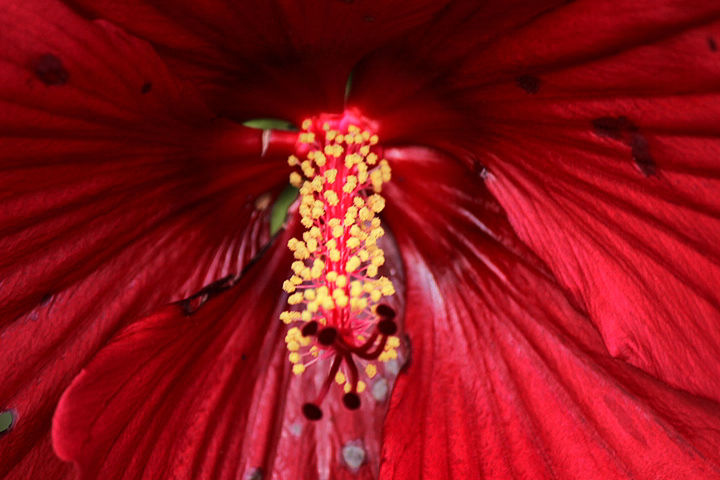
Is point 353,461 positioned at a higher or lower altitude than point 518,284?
lower

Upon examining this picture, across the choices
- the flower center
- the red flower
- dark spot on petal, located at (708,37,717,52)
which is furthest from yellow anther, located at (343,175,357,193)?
dark spot on petal, located at (708,37,717,52)

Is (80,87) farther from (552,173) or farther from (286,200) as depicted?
(552,173)

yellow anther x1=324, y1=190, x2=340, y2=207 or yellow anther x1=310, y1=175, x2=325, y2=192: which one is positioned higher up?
yellow anther x1=310, y1=175, x2=325, y2=192

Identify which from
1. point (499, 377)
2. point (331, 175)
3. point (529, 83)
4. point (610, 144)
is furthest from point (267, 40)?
point (499, 377)

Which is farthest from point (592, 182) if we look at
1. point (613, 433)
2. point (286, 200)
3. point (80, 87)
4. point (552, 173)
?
point (80, 87)

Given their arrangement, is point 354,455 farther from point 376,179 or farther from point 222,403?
point 376,179

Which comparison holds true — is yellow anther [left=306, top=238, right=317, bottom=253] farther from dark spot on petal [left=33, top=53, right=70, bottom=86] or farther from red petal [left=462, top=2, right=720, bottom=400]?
dark spot on petal [left=33, top=53, right=70, bottom=86]

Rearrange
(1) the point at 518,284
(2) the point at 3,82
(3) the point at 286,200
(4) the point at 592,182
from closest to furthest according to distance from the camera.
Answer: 1. (2) the point at 3,82
2. (4) the point at 592,182
3. (1) the point at 518,284
4. (3) the point at 286,200
